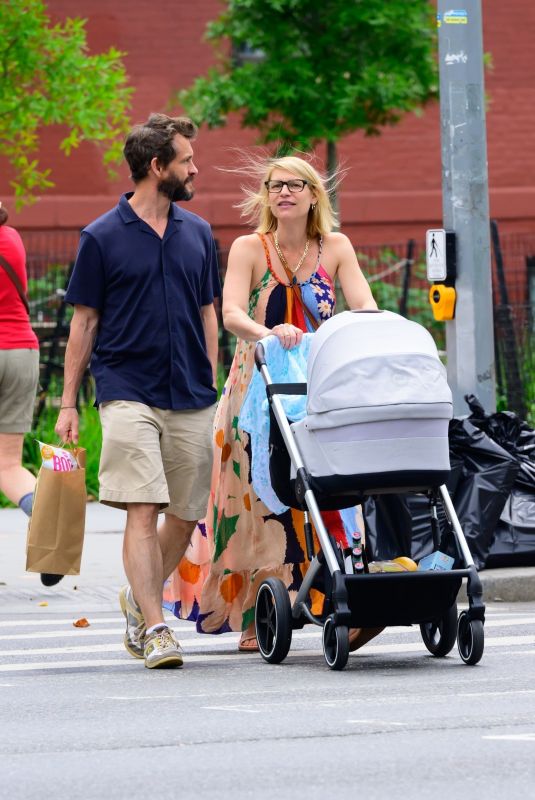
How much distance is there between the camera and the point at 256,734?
536cm

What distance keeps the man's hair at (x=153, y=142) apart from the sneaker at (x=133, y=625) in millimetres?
1663

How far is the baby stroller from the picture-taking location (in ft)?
21.4

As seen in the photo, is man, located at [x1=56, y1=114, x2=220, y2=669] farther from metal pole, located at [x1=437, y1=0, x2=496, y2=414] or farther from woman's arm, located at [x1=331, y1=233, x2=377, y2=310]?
metal pole, located at [x1=437, y1=0, x2=496, y2=414]

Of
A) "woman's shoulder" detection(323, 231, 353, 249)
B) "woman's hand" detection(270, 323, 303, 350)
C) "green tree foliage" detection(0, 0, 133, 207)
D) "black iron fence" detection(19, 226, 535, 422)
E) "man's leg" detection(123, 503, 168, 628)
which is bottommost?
"man's leg" detection(123, 503, 168, 628)

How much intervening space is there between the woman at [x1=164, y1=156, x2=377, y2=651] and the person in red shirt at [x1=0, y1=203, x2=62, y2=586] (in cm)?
222

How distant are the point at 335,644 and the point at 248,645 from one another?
0.96 metres

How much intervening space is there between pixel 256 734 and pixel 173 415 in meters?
1.93

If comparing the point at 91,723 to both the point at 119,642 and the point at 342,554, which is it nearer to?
the point at 342,554

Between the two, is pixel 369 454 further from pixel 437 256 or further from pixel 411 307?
pixel 411 307

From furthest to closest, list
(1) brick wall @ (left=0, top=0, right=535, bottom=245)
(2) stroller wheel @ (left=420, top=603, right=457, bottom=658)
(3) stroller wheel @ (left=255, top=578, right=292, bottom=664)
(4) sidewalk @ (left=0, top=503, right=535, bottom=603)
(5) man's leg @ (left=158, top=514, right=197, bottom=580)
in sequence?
1. (1) brick wall @ (left=0, top=0, right=535, bottom=245)
2. (4) sidewalk @ (left=0, top=503, right=535, bottom=603)
3. (5) man's leg @ (left=158, top=514, right=197, bottom=580)
4. (2) stroller wheel @ (left=420, top=603, right=457, bottom=658)
5. (3) stroller wheel @ (left=255, top=578, right=292, bottom=664)

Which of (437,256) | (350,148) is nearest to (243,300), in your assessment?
(437,256)

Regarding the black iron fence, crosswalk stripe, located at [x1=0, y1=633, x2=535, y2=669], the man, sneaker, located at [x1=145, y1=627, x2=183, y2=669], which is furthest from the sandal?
the black iron fence

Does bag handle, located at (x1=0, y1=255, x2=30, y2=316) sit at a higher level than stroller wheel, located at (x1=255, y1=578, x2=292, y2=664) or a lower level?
higher

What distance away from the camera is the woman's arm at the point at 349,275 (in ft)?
23.9
